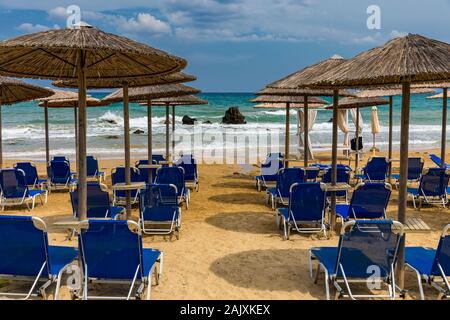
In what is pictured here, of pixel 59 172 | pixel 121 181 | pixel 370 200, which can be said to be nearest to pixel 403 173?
pixel 370 200

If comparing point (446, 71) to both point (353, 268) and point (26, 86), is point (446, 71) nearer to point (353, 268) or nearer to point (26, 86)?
point (353, 268)

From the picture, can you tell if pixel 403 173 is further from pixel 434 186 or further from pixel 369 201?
pixel 434 186

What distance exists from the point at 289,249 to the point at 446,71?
9.39 ft

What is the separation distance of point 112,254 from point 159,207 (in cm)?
241

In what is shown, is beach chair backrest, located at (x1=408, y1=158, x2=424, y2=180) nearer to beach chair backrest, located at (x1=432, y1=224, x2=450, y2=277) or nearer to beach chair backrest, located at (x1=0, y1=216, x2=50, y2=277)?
beach chair backrest, located at (x1=432, y1=224, x2=450, y2=277)

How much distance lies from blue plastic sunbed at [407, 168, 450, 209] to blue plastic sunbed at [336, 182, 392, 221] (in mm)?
2243

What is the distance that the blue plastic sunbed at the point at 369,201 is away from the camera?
570 centimetres

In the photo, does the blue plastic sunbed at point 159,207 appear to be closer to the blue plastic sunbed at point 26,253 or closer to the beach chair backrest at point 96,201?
the beach chair backrest at point 96,201

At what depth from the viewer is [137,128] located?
36.9 meters

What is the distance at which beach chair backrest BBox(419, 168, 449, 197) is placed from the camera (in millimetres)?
7648

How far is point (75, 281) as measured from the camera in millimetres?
3744

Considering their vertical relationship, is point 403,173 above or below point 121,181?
above

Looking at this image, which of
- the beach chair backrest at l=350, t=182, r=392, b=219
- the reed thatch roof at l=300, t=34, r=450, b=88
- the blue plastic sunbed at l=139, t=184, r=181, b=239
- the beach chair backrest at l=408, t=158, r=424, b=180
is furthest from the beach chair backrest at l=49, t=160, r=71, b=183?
the beach chair backrest at l=408, t=158, r=424, b=180
